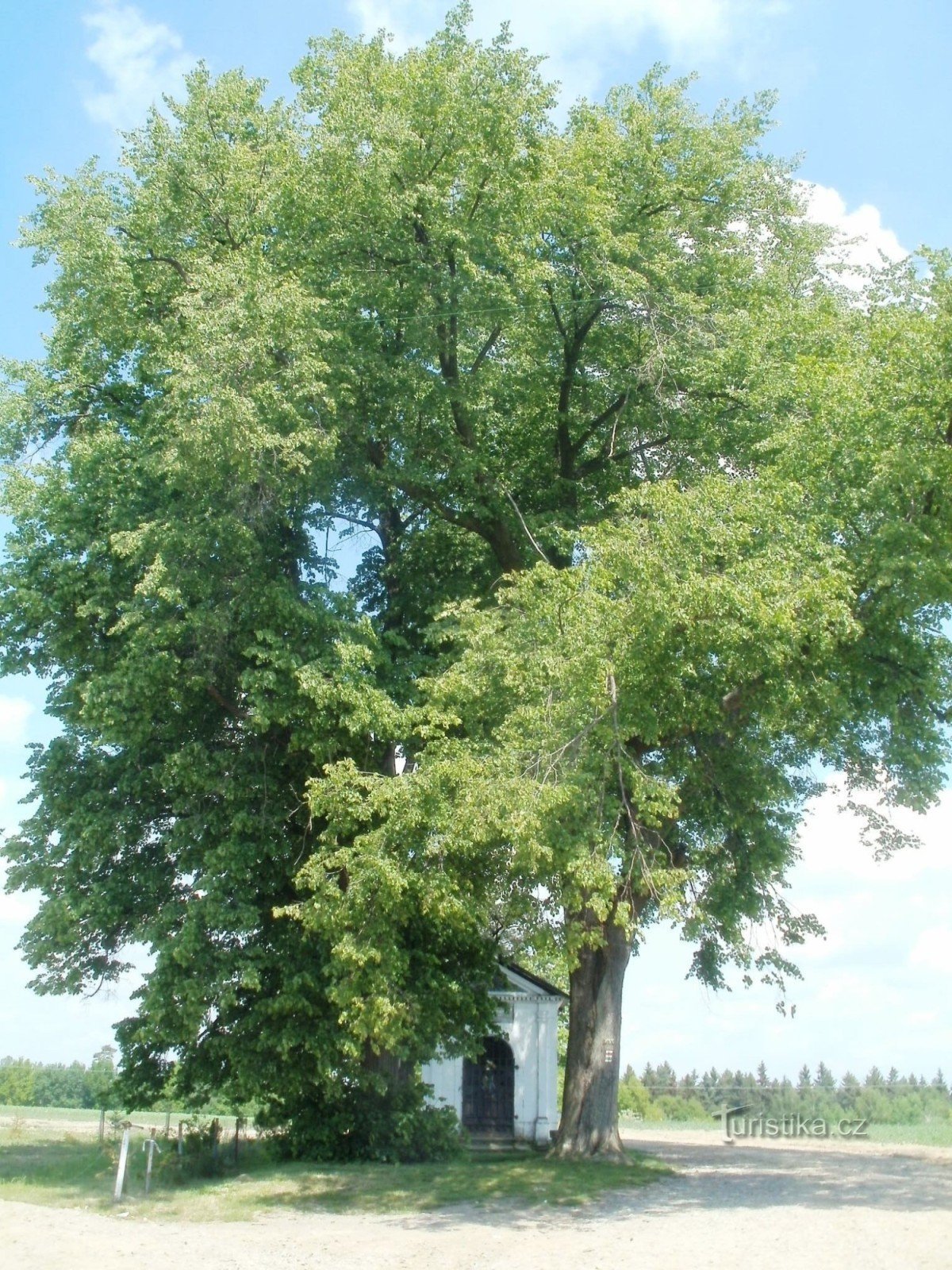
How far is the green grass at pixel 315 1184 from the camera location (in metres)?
15.5

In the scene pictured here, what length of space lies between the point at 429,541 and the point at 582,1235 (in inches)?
494

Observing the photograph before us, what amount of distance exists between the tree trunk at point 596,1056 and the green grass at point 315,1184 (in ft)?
1.84

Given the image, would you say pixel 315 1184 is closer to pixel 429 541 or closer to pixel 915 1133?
pixel 429 541

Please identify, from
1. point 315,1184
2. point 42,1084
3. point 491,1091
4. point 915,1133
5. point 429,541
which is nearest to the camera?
point 315,1184

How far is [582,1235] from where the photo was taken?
1255 cm

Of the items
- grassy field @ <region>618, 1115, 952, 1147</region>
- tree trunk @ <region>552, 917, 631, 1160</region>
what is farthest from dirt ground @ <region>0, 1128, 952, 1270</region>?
grassy field @ <region>618, 1115, 952, 1147</region>

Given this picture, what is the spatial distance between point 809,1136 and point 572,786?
839 inches

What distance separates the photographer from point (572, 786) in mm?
13398

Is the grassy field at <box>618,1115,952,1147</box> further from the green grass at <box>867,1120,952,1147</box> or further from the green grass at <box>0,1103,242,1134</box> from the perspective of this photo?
the green grass at <box>0,1103,242,1134</box>

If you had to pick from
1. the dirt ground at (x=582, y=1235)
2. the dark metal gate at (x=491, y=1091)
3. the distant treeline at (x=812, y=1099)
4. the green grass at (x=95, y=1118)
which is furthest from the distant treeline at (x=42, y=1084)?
the dirt ground at (x=582, y=1235)

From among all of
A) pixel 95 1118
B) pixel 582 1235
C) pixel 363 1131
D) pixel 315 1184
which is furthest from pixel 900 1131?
pixel 95 1118

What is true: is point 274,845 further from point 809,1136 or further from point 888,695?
point 809,1136

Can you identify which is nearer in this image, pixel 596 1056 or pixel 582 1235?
pixel 582 1235

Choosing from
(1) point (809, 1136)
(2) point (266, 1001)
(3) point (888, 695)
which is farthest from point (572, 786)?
(1) point (809, 1136)
